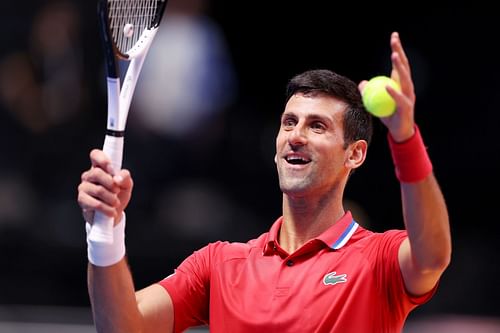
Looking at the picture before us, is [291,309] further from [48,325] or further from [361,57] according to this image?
[361,57]

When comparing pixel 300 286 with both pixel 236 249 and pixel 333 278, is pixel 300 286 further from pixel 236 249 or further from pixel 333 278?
pixel 236 249

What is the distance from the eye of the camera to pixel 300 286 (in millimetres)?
4281

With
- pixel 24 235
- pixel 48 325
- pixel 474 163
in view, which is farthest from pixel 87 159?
pixel 474 163

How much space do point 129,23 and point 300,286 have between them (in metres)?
1.26

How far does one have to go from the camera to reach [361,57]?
318 inches

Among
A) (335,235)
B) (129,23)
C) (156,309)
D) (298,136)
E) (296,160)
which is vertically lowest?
(156,309)

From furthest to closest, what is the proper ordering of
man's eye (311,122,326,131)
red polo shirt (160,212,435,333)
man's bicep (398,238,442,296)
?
man's eye (311,122,326,131)
red polo shirt (160,212,435,333)
man's bicep (398,238,442,296)

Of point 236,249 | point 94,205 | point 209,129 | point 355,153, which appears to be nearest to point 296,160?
point 355,153

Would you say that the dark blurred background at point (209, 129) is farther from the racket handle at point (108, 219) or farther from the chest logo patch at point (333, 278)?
the racket handle at point (108, 219)

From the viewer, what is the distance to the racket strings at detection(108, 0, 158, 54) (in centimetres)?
404

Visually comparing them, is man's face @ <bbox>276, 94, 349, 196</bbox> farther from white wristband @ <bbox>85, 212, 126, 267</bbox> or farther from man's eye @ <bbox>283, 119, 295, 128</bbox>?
white wristband @ <bbox>85, 212, 126, 267</bbox>

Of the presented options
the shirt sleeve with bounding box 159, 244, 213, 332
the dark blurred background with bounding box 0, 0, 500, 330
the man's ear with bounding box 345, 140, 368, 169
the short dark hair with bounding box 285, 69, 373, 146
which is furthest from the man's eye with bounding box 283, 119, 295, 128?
the dark blurred background with bounding box 0, 0, 500, 330

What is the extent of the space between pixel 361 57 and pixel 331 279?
4.06m

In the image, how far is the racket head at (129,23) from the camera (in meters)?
3.92
